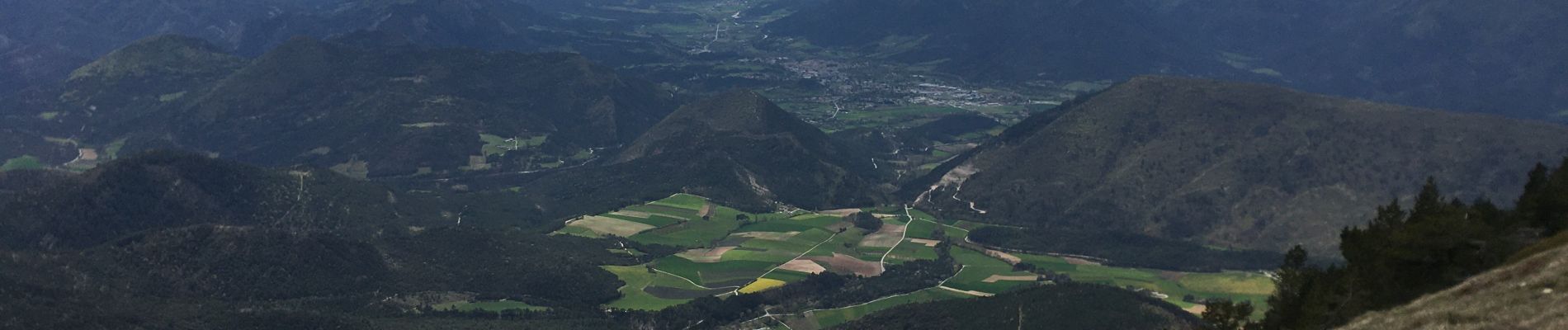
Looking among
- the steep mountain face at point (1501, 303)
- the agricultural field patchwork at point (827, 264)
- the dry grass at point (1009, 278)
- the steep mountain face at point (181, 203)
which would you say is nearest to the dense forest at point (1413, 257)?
the steep mountain face at point (1501, 303)

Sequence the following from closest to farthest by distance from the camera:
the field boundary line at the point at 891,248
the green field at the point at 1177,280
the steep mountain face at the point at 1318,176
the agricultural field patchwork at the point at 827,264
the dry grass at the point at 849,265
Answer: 1. the green field at the point at 1177,280
2. the agricultural field patchwork at the point at 827,264
3. the dry grass at the point at 849,265
4. the field boundary line at the point at 891,248
5. the steep mountain face at the point at 1318,176

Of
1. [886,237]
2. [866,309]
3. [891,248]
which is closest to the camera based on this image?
[866,309]

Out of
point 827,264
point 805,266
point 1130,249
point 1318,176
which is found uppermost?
point 1318,176

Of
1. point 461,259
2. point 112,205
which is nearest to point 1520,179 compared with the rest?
point 461,259

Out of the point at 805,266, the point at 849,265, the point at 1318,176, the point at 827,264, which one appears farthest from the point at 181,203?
the point at 1318,176

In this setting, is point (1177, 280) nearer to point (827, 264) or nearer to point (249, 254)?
point (827, 264)

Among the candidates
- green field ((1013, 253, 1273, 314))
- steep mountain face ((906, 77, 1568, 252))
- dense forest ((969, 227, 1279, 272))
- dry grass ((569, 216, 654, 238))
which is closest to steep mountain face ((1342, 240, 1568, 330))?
green field ((1013, 253, 1273, 314))

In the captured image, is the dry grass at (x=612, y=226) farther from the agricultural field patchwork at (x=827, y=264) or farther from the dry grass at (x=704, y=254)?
the dry grass at (x=704, y=254)
